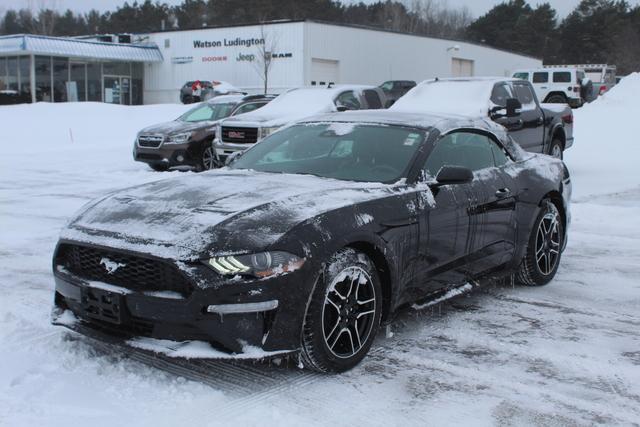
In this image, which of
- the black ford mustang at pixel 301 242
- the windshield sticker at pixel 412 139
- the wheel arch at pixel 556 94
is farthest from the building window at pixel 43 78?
the windshield sticker at pixel 412 139

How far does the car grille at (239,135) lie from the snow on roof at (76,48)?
1174 inches

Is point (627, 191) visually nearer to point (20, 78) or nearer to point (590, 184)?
point (590, 184)

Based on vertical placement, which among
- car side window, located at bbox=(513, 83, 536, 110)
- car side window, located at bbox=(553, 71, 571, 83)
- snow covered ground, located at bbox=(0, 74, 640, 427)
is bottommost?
snow covered ground, located at bbox=(0, 74, 640, 427)

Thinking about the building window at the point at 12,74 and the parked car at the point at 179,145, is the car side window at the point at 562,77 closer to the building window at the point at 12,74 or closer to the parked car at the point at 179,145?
the parked car at the point at 179,145

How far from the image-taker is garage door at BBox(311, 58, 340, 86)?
41.8 m

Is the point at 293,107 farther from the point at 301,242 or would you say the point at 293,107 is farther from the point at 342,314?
the point at 301,242

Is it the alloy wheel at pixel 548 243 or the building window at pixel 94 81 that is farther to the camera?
the building window at pixel 94 81

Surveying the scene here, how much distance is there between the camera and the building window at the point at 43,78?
4022 cm

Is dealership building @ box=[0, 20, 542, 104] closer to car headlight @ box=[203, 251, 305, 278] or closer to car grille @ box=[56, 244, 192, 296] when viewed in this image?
car grille @ box=[56, 244, 192, 296]

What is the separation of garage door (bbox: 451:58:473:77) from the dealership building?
8.65 ft

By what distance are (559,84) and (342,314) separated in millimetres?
32711

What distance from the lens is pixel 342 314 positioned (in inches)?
152

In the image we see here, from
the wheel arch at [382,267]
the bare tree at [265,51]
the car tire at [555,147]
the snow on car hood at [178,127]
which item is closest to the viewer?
the wheel arch at [382,267]

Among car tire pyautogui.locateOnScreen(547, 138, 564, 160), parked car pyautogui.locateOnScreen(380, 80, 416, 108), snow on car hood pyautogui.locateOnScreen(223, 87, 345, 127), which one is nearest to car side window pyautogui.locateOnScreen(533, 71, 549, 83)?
parked car pyautogui.locateOnScreen(380, 80, 416, 108)
